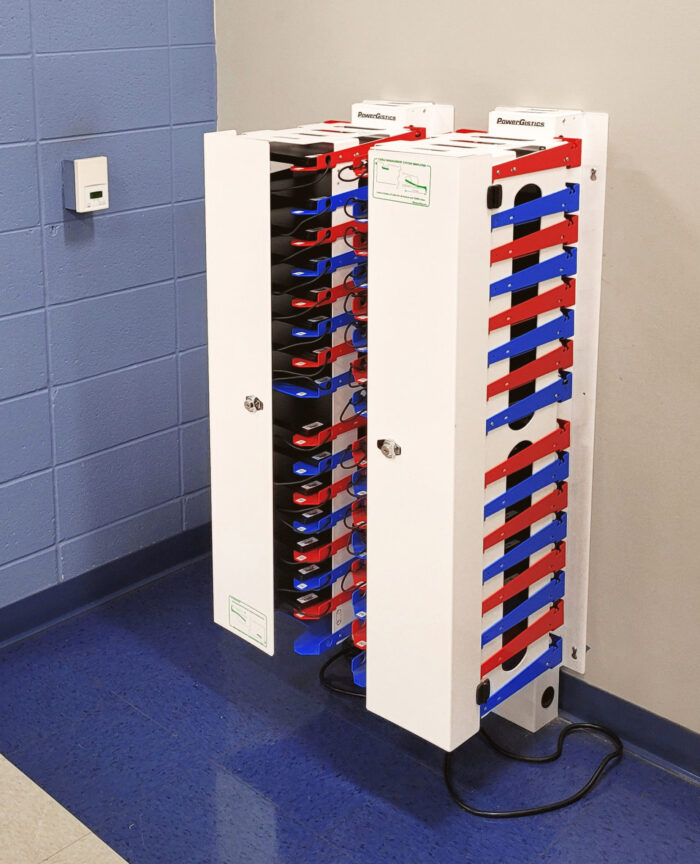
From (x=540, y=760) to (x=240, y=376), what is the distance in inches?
46.3

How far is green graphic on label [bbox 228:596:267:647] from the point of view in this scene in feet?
9.07

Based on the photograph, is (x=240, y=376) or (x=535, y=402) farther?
(x=240, y=376)

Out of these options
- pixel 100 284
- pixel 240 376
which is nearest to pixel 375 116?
pixel 240 376

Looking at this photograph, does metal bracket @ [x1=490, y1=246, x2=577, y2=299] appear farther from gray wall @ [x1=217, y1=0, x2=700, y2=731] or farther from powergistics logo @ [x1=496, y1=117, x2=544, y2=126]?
powergistics logo @ [x1=496, y1=117, x2=544, y2=126]

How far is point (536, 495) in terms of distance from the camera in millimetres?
2629

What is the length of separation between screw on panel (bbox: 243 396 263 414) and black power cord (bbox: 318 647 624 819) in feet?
2.97

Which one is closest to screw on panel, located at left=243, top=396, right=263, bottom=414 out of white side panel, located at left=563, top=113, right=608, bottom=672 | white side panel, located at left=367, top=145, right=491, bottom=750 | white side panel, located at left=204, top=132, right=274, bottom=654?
white side panel, located at left=204, top=132, right=274, bottom=654

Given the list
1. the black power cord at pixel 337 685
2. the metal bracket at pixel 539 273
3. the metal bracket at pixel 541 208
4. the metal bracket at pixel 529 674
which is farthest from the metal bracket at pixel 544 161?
the black power cord at pixel 337 685

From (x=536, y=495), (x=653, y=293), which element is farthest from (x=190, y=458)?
(x=653, y=293)

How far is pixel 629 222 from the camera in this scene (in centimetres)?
256

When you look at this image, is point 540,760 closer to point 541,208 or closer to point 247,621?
point 247,621

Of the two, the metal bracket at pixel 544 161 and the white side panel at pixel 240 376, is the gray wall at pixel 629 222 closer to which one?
the metal bracket at pixel 544 161

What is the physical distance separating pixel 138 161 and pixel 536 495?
1561 mm

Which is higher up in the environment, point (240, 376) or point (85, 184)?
point (85, 184)
